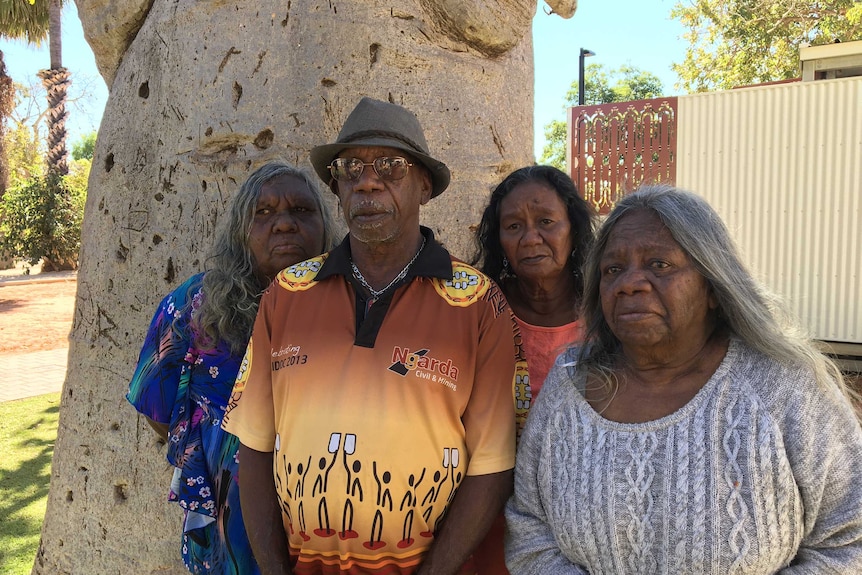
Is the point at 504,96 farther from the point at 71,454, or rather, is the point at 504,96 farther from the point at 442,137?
the point at 71,454

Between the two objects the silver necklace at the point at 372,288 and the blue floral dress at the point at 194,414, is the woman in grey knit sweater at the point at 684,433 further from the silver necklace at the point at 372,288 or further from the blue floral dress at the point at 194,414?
the blue floral dress at the point at 194,414

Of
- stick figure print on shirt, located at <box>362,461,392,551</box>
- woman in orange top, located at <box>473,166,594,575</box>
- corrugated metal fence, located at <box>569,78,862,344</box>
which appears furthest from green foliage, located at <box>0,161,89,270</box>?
stick figure print on shirt, located at <box>362,461,392,551</box>

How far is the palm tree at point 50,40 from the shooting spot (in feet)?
48.4

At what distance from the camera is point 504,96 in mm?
3000

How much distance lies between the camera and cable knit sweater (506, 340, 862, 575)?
1455 mm

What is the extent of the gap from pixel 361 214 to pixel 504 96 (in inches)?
54.0

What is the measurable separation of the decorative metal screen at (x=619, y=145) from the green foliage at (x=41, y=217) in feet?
41.4

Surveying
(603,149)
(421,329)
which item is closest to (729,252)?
(421,329)

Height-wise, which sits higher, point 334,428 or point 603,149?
point 603,149

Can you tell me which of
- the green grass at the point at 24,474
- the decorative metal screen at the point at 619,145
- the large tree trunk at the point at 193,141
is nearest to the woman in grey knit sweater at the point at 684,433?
the large tree trunk at the point at 193,141

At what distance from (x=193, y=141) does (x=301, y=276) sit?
3.79 feet

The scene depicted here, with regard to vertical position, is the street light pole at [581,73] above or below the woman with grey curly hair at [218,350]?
above

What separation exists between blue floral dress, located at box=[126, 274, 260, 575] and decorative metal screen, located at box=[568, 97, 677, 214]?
7.29 m

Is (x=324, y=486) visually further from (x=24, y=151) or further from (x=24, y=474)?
(x=24, y=151)
